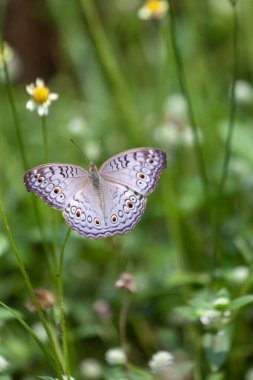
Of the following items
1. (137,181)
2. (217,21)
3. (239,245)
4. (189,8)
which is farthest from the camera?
(217,21)

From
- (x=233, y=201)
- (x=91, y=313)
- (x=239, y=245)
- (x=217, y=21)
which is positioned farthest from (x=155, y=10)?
(x=217, y=21)

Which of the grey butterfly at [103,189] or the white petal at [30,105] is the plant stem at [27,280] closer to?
the grey butterfly at [103,189]

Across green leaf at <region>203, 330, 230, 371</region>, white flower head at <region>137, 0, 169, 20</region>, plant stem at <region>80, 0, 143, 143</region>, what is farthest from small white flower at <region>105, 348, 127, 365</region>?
white flower head at <region>137, 0, 169, 20</region>

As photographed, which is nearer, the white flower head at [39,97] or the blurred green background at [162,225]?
the white flower head at [39,97]

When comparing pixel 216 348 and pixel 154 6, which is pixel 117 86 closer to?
pixel 154 6

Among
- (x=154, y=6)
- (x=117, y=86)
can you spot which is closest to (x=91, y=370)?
(x=117, y=86)

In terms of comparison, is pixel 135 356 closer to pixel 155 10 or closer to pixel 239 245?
pixel 239 245

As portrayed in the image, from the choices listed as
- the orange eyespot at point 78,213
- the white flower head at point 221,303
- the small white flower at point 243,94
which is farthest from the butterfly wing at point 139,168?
the small white flower at point 243,94
